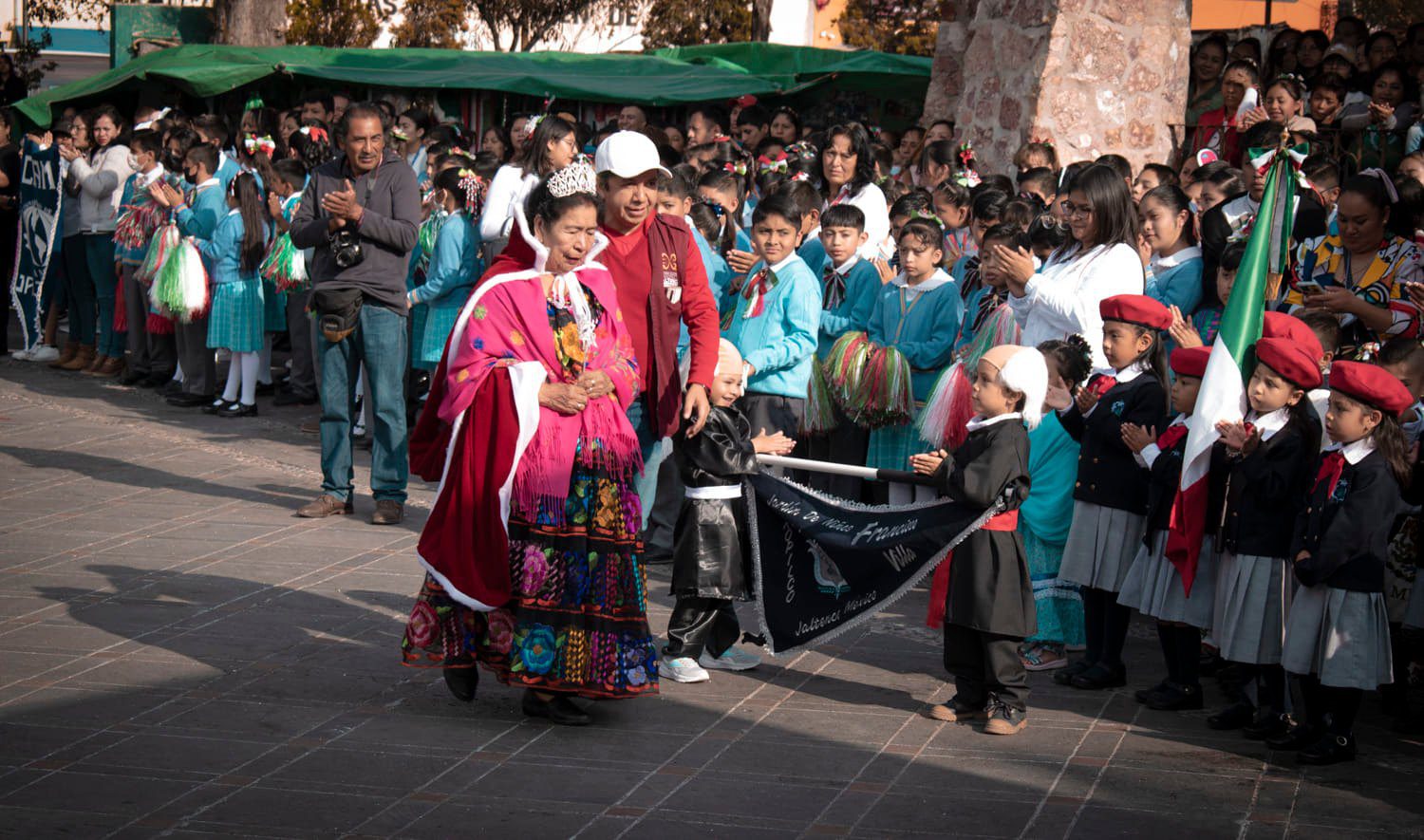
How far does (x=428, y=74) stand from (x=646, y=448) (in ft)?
35.4

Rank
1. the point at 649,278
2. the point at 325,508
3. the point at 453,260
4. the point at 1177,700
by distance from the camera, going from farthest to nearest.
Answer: the point at 453,260 → the point at 325,508 → the point at 649,278 → the point at 1177,700

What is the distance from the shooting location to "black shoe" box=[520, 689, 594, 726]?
19.0 feet

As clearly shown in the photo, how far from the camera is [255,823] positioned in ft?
15.4

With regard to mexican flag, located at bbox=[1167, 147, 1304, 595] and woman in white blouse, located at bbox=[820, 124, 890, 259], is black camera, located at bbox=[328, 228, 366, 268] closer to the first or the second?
woman in white blouse, located at bbox=[820, 124, 890, 259]

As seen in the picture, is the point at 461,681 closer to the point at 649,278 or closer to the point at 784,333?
the point at 649,278

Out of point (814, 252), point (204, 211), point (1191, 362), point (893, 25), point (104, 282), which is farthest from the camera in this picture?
point (893, 25)

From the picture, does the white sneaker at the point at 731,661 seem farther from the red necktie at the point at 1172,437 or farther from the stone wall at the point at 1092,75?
the stone wall at the point at 1092,75

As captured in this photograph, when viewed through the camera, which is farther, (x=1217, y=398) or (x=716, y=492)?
(x=716, y=492)

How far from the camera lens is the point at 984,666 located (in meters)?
5.89

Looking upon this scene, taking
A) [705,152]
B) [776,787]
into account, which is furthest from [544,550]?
[705,152]

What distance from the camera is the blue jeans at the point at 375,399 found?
29.4ft

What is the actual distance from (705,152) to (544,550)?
7298 mm

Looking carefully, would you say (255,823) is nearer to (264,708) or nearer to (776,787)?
(264,708)

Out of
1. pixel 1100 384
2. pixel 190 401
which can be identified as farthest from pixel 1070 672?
pixel 190 401
